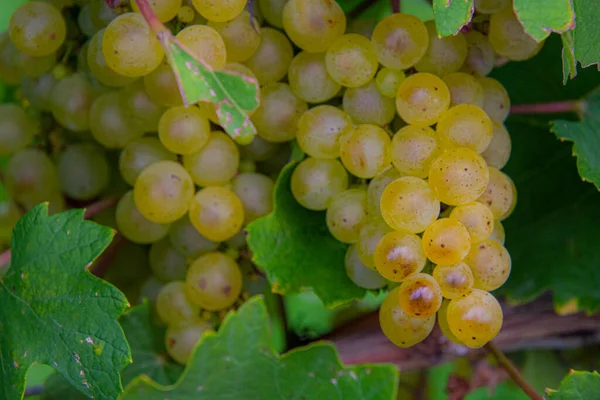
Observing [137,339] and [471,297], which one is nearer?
[471,297]

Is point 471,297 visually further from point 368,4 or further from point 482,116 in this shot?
point 368,4

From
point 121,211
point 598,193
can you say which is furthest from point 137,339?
point 598,193

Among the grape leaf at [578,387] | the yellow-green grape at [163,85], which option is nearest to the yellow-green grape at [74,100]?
the yellow-green grape at [163,85]

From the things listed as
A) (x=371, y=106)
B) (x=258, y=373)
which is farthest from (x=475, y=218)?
(x=258, y=373)

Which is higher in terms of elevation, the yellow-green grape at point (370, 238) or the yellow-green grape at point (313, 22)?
the yellow-green grape at point (313, 22)

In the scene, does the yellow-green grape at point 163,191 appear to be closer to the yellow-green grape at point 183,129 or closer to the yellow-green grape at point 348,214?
the yellow-green grape at point 183,129

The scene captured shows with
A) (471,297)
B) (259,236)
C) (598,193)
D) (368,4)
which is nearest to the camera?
(471,297)
